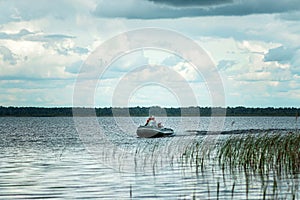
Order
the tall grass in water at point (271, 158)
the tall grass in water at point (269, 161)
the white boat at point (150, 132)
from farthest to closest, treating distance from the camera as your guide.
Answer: the white boat at point (150, 132), the tall grass in water at point (271, 158), the tall grass in water at point (269, 161)

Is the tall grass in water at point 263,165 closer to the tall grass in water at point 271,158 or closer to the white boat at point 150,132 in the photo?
the tall grass in water at point 271,158

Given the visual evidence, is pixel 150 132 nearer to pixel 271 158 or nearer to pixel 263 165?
pixel 271 158

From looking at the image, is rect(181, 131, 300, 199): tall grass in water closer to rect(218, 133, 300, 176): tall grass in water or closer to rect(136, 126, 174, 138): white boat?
A: rect(218, 133, 300, 176): tall grass in water

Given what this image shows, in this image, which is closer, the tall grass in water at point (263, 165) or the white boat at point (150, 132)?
the tall grass in water at point (263, 165)

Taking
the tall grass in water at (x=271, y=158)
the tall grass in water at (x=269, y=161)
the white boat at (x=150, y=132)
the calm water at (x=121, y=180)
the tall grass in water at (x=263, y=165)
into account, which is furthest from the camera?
the white boat at (x=150, y=132)

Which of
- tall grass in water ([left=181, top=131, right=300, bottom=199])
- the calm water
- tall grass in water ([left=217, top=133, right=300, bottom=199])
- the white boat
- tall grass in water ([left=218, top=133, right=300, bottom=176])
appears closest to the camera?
the calm water

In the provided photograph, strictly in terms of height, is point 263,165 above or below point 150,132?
below

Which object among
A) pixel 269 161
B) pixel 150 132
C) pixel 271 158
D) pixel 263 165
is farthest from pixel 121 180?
pixel 150 132

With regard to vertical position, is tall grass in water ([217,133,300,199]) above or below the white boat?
below

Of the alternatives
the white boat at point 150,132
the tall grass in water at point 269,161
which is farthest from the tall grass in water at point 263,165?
the white boat at point 150,132

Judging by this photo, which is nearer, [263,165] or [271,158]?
[263,165]

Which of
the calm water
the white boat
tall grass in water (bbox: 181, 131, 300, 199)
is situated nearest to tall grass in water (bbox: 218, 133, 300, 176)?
tall grass in water (bbox: 181, 131, 300, 199)

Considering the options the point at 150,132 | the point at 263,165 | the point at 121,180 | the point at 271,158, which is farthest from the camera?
the point at 150,132

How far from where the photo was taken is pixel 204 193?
26.8m
